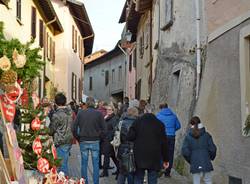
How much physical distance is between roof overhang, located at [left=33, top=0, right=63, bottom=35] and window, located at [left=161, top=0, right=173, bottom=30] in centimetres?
570

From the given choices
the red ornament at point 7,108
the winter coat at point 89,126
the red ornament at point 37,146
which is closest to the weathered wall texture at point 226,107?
the winter coat at point 89,126

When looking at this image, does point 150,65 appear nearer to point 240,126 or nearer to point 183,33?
point 183,33

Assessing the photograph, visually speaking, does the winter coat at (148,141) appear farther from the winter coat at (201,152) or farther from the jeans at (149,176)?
the winter coat at (201,152)

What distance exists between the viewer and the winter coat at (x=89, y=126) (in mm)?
10820

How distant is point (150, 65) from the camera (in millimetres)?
23984

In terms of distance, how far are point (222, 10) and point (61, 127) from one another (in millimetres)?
4066

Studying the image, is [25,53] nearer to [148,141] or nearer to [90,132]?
[90,132]

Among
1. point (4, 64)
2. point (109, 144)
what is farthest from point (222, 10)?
point (4, 64)

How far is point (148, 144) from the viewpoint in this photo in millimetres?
9344

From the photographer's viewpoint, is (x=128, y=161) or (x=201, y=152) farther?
(x=201, y=152)

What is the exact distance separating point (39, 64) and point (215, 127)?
13.2 feet

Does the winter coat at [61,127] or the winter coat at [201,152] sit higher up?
the winter coat at [61,127]

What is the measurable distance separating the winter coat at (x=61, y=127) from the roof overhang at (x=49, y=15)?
12823 mm

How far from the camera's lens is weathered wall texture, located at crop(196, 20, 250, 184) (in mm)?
10391
